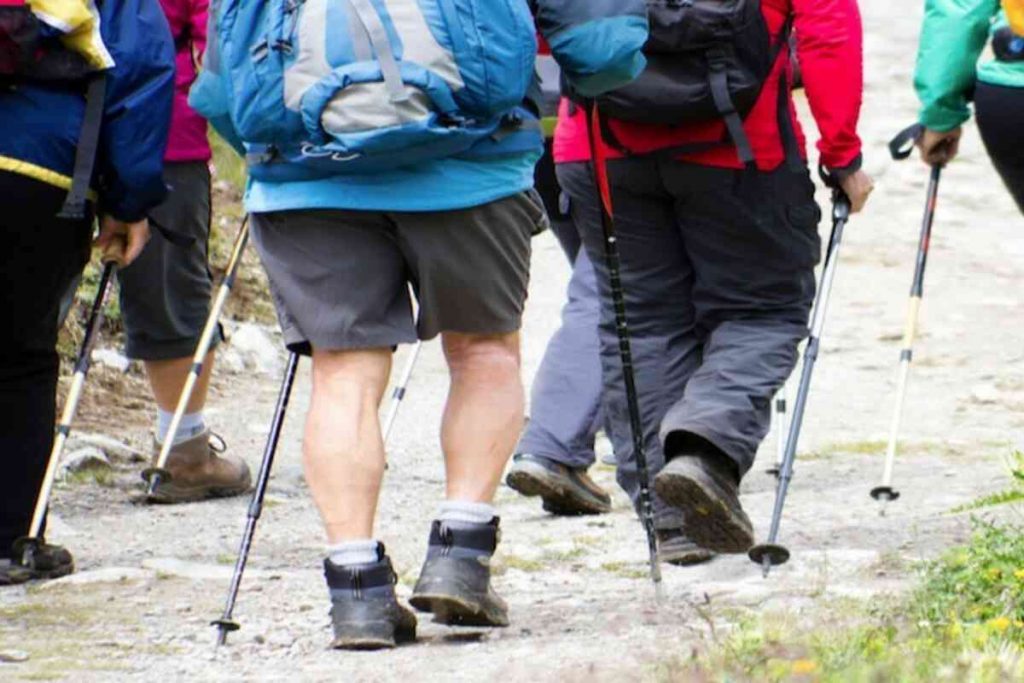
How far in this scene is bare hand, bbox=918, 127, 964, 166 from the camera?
648 centimetres

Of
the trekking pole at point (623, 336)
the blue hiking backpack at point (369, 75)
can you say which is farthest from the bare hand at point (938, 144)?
the blue hiking backpack at point (369, 75)

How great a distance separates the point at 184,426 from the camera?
7578mm

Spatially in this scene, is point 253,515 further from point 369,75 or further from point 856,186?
point 856,186

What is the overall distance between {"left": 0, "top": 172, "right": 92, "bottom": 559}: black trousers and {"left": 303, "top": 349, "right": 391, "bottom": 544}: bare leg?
1111 mm

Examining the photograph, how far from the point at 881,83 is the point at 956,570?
12461 mm

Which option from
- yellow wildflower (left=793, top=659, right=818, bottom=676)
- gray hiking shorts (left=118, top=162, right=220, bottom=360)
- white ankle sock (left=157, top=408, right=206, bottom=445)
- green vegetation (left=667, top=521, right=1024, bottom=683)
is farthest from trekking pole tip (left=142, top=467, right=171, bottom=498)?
yellow wildflower (left=793, top=659, right=818, bottom=676)

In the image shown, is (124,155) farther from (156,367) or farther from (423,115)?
(156,367)

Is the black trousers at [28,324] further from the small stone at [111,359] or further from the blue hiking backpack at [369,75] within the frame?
the small stone at [111,359]

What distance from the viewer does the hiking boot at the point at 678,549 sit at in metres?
6.20

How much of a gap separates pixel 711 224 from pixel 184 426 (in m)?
2.34

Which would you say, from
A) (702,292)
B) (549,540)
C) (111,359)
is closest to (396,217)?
(702,292)

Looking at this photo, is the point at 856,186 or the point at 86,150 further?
the point at 856,186

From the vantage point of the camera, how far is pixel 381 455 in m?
4.98

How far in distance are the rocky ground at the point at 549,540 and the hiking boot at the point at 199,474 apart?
0.08 meters
